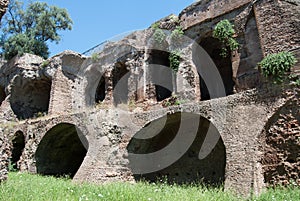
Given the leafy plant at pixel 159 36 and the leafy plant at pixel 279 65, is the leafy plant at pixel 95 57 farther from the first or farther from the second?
the leafy plant at pixel 279 65

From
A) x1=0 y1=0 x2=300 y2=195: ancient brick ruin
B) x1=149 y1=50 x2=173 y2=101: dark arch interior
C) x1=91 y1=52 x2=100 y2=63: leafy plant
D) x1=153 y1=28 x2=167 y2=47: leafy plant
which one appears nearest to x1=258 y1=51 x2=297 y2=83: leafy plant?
x1=0 y1=0 x2=300 y2=195: ancient brick ruin

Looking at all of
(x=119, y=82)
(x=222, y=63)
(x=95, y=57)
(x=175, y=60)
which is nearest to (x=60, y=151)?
(x=119, y=82)

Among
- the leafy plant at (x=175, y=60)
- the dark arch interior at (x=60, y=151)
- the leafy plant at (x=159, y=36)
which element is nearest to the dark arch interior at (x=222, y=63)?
the leafy plant at (x=175, y=60)

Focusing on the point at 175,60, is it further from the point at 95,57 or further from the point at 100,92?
the point at 100,92

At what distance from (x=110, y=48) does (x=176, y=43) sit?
440 cm

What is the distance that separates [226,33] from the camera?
1244cm

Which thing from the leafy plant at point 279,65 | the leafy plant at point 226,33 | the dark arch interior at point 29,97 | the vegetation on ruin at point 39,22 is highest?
the vegetation on ruin at point 39,22

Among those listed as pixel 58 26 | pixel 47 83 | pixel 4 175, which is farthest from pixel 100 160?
pixel 58 26

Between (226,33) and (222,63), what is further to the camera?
→ (222,63)

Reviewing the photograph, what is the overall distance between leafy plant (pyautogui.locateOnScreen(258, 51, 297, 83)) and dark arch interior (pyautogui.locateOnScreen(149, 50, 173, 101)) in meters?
7.58

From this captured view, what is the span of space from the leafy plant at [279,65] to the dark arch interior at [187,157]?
3.23m

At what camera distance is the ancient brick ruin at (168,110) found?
24.6ft

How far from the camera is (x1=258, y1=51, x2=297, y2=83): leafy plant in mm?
7703

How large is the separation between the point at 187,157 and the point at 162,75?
5295mm
